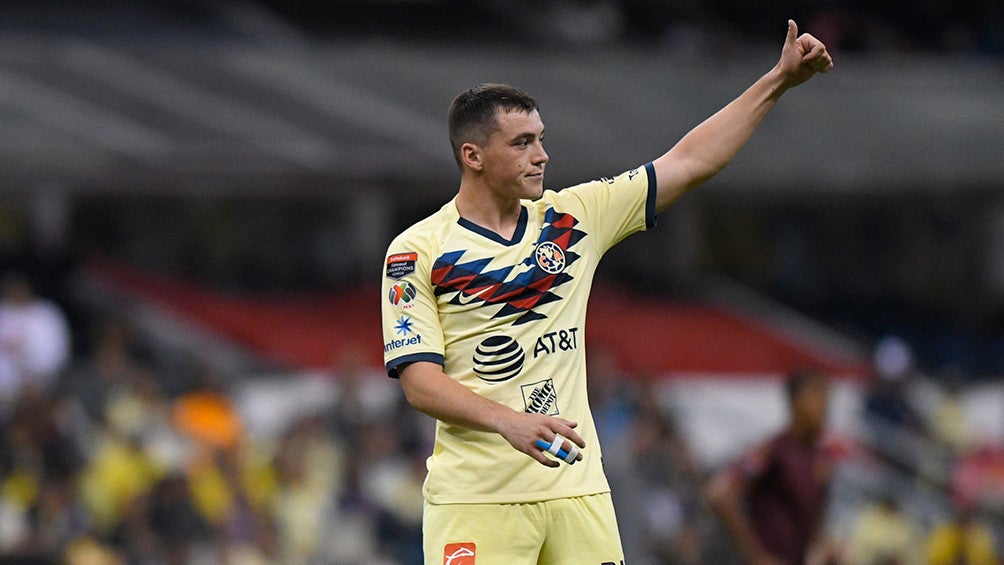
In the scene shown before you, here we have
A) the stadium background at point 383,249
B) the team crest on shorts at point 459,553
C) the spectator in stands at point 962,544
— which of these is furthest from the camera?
the spectator in stands at point 962,544

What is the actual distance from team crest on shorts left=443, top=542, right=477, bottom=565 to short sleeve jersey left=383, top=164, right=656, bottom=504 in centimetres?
14

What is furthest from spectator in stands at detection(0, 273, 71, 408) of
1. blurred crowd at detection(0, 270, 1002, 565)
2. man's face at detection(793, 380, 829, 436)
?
man's face at detection(793, 380, 829, 436)

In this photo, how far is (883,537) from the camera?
46.8 ft

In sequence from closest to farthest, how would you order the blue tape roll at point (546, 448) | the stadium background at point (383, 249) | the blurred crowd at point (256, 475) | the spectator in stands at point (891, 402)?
the blue tape roll at point (546, 448) → the blurred crowd at point (256, 475) → the stadium background at point (383, 249) → the spectator in stands at point (891, 402)

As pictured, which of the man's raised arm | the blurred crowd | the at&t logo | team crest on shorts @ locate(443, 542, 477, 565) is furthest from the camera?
the blurred crowd

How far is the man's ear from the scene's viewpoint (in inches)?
216

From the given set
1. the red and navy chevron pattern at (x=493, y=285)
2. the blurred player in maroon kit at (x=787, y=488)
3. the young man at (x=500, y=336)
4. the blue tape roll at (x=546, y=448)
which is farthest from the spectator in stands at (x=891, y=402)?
the blue tape roll at (x=546, y=448)

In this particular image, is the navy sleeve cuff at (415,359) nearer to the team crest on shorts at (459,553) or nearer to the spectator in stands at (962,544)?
the team crest on shorts at (459,553)

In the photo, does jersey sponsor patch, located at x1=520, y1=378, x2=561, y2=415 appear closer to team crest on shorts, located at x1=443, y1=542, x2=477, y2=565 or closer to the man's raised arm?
team crest on shorts, located at x1=443, y1=542, x2=477, y2=565

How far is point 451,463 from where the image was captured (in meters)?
5.44

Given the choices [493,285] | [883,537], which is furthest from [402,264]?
[883,537]

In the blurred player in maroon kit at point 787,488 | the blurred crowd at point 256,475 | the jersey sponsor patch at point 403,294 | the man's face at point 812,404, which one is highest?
the jersey sponsor patch at point 403,294

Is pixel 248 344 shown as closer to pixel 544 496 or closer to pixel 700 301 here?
pixel 700 301

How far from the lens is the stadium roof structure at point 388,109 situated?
1585cm
